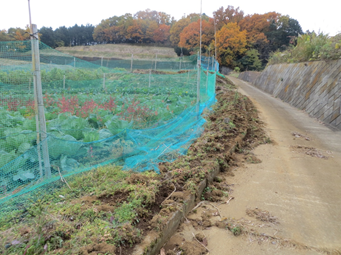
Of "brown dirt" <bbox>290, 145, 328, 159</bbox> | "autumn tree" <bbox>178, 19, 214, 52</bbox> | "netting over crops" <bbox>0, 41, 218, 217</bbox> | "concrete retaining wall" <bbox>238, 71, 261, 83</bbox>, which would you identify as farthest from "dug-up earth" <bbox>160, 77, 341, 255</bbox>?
"autumn tree" <bbox>178, 19, 214, 52</bbox>

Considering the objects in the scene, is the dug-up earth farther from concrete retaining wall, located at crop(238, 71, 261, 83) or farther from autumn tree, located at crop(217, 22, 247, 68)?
autumn tree, located at crop(217, 22, 247, 68)

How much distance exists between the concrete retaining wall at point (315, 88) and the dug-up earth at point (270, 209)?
3.75 m

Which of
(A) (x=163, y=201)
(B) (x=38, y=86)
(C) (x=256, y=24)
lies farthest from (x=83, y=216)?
(C) (x=256, y=24)

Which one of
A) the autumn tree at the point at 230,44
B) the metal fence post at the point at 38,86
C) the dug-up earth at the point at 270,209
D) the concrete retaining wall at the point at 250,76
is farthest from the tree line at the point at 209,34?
the metal fence post at the point at 38,86

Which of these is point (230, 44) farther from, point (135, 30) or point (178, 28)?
point (135, 30)

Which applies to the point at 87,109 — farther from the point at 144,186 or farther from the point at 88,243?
the point at 88,243

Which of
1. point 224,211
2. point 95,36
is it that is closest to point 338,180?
point 224,211

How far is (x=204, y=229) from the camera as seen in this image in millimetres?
2881

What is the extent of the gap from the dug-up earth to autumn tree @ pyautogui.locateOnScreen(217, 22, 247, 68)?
32574 mm

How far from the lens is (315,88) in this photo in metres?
10.7

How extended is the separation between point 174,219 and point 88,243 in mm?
1024

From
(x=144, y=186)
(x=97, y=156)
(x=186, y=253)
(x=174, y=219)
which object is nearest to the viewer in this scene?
(x=186, y=253)

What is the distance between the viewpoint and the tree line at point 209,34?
3544 cm

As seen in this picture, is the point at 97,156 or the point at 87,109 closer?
the point at 97,156
